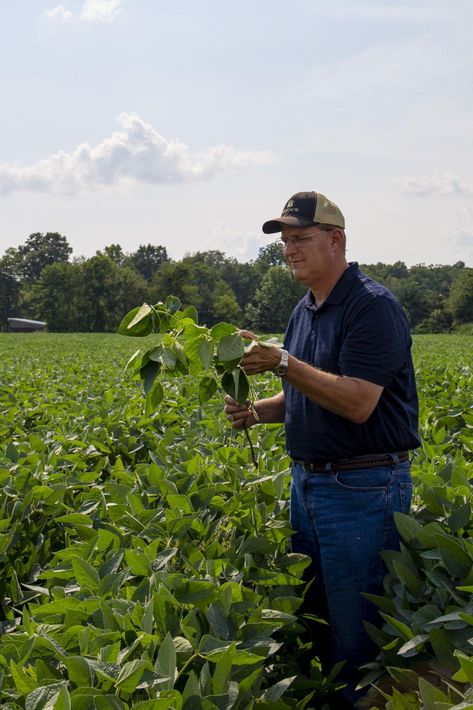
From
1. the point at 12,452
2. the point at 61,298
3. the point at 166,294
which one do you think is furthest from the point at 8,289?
the point at 12,452

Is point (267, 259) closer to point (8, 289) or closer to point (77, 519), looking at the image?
point (8, 289)

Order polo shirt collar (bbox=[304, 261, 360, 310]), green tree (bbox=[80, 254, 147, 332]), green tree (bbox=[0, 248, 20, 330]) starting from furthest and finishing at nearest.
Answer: green tree (bbox=[0, 248, 20, 330]) < green tree (bbox=[80, 254, 147, 332]) < polo shirt collar (bbox=[304, 261, 360, 310])

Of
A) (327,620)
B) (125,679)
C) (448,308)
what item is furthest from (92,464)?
(448,308)

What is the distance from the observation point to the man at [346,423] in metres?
3.09

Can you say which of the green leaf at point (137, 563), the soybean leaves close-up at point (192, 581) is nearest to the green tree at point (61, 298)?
the soybean leaves close-up at point (192, 581)

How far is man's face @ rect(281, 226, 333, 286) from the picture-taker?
337cm

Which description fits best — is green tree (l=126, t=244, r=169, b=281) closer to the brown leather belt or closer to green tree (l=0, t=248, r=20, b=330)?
green tree (l=0, t=248, r=20, b=330)

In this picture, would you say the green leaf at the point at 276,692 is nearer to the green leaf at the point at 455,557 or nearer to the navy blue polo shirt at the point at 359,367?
the green leaf at the point at 455,557

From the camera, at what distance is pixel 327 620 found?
11.6ft

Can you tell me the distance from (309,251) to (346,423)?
790mm

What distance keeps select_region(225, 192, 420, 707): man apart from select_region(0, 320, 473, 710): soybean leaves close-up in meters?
0.13

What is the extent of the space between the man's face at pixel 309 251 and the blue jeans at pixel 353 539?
35.5 inches

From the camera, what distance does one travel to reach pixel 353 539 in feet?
10.5

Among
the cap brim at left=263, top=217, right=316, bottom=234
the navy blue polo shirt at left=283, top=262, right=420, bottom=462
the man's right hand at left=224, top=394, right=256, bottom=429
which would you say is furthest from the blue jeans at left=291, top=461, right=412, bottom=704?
the cap brim at left=263, top=217, right=316, bottom=234
